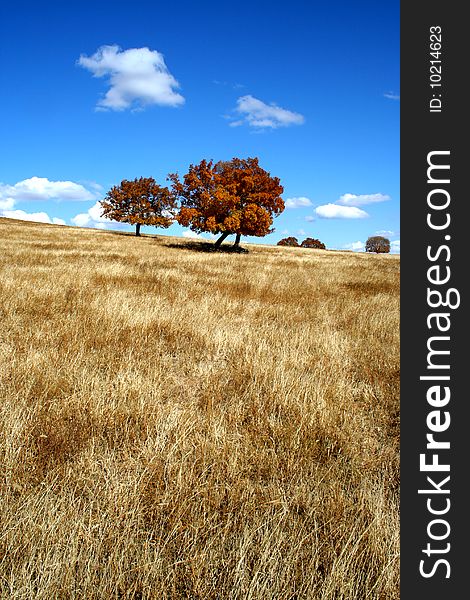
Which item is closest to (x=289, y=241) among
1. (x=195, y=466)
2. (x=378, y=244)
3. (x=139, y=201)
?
(x=378, y=244)

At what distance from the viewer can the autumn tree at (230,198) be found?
3291 cm

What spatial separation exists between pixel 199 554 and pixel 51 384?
2.53 metres

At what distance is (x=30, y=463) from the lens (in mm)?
2328

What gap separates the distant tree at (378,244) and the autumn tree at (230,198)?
280 ft

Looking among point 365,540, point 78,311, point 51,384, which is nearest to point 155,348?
point 51,384

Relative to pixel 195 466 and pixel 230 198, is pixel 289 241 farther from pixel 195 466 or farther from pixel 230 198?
pixel 195 466

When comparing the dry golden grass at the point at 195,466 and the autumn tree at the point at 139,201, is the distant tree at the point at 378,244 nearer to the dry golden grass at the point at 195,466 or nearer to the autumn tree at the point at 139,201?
the autumn tree at the point at 139,201

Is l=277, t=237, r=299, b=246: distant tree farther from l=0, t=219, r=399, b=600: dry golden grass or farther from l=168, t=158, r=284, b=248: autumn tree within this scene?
l=0, t=219, r=399, b=600: dry golden grass

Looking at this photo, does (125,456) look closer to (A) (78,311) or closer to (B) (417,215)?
(B) (417,215)

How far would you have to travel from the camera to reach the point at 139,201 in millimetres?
53656

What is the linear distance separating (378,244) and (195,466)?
122 meters

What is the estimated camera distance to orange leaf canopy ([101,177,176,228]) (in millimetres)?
53319

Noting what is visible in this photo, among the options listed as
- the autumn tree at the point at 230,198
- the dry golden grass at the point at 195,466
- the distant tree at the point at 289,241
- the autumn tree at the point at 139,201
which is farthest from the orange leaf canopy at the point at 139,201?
the distant tree at the point at 289,241

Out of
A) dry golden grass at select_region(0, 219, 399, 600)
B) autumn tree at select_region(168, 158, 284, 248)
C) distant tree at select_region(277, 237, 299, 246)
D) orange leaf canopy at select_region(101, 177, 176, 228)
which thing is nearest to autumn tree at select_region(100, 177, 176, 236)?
orange leaf canopy at select_region(101, 177, 176, 228)
